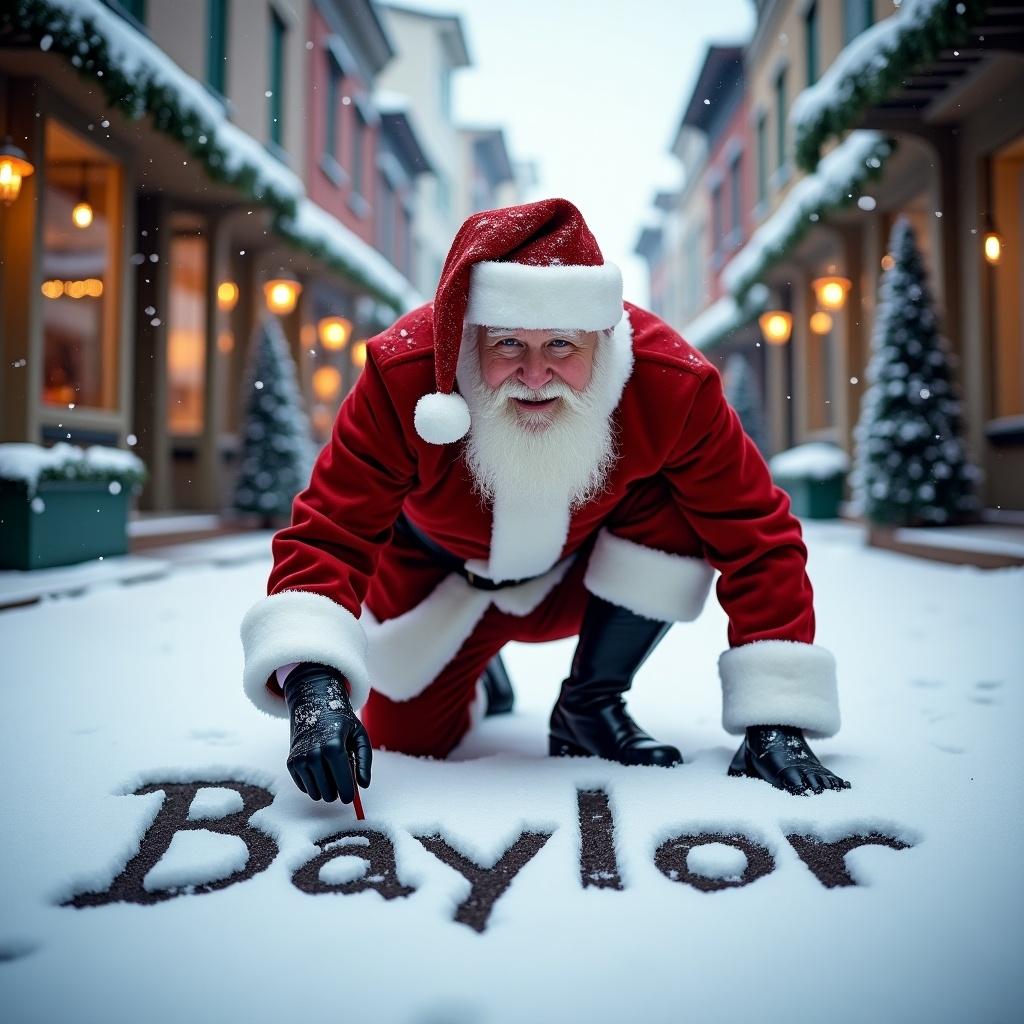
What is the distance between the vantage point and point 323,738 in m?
1.38

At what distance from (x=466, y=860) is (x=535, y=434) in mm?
784

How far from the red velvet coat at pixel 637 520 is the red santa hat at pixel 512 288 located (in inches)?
4.2

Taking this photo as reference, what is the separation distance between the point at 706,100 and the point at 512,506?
13.8 meters

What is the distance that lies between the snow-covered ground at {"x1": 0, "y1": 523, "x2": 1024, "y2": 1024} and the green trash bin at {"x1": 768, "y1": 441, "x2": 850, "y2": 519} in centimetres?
706

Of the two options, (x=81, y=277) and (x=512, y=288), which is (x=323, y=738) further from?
(x=81, y=277)

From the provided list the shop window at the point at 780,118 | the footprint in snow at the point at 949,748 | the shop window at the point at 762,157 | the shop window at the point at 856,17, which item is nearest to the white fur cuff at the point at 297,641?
the footprint in snow at the point at 949,748

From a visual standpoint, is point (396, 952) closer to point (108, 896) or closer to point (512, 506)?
point (108, 896)

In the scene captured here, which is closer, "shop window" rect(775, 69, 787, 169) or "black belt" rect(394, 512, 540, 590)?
"black belt" rect(394, 512, 540, 590)

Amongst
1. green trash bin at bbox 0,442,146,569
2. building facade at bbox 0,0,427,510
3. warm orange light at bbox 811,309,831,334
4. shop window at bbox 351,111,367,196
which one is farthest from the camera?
shop window at bbox 351,111,367,196

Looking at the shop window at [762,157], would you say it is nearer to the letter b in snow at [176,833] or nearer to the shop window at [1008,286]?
the shop window at [1008,286]

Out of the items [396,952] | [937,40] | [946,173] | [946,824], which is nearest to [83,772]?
[396,952]

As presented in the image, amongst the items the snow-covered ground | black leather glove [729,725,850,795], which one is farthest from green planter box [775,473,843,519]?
black leather glove [729,725,850,795]

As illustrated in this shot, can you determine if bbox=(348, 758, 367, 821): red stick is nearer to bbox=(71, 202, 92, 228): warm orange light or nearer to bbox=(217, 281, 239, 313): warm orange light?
bbox=(71, 202, 92, 228): warm orange light

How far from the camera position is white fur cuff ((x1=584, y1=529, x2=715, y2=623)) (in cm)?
184
